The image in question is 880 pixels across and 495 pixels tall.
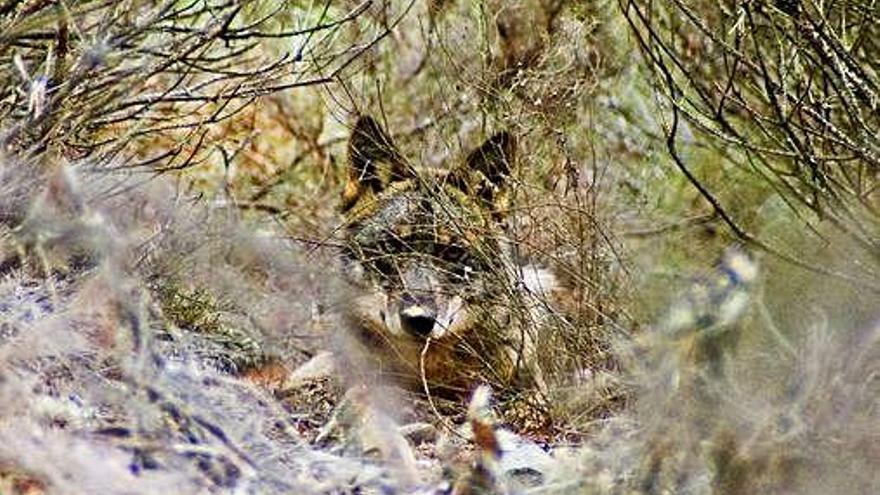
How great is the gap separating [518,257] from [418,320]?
0.55m

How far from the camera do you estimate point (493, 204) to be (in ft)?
17.9

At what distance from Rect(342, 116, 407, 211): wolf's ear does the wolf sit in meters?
0.06

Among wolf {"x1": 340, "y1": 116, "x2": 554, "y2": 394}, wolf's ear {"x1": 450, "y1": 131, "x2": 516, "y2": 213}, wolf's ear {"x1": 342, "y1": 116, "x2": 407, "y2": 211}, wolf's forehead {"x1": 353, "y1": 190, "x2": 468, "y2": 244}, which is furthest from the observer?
wolf's ear {"x1": 342, "y1": 116, "x2": 407, "y2": 211}

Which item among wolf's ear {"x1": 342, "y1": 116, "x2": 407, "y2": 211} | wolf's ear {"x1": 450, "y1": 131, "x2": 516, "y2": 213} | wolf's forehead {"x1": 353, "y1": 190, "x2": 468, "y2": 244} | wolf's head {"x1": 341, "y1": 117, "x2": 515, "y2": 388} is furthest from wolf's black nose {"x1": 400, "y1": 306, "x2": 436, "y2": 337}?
wolf's ear {"x1": 342, "y1": 116, "x2": 407, "y2": 211}

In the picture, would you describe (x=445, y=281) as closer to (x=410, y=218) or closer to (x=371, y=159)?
(x=410, y=218)

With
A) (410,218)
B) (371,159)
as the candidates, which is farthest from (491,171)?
(371,159)

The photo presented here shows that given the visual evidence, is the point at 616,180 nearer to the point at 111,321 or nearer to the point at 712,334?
the point at 712,334

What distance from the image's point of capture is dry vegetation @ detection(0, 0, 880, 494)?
10.6ft

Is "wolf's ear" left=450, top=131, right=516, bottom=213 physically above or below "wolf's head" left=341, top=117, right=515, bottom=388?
above

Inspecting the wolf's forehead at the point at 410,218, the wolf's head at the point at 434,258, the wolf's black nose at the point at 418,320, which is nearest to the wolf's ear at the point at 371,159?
the wolf's head at the point at 434,258

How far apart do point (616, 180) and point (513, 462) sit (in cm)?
303

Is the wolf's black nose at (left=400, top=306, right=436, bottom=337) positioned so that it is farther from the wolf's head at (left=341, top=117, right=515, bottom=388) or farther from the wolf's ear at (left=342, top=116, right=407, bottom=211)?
the wolf's ear at (left=342, top=116, right=407, bottom=211)

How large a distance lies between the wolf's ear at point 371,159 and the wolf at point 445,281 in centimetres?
6

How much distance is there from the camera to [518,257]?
5148 mm
